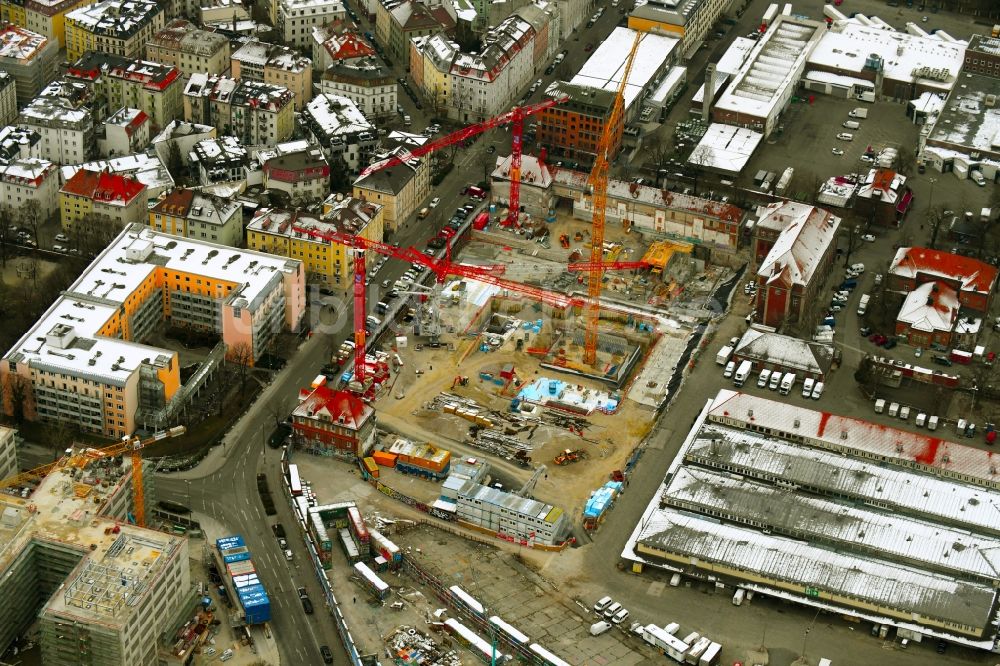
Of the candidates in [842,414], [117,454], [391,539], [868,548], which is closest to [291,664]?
[391,539]

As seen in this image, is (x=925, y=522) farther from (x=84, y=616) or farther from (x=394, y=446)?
(x=84, y=616)

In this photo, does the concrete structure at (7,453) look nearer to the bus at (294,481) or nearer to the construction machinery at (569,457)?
the bus at (294,481)

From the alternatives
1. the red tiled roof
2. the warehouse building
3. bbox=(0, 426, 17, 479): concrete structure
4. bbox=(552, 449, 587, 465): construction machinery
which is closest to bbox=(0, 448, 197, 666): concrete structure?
bbox=(0, 426, 17, 479): concrete structure

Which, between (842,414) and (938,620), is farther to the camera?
(842,414)

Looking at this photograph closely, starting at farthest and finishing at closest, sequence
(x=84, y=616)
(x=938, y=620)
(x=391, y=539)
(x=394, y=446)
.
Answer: (x=394, y=446), (x=391, y=539), (x=938, y=620), (x=84, y=616)

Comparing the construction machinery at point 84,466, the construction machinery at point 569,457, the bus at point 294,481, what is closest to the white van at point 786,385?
the construction machinery at point 569,457

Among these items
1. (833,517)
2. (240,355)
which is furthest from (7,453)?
(833,517)
